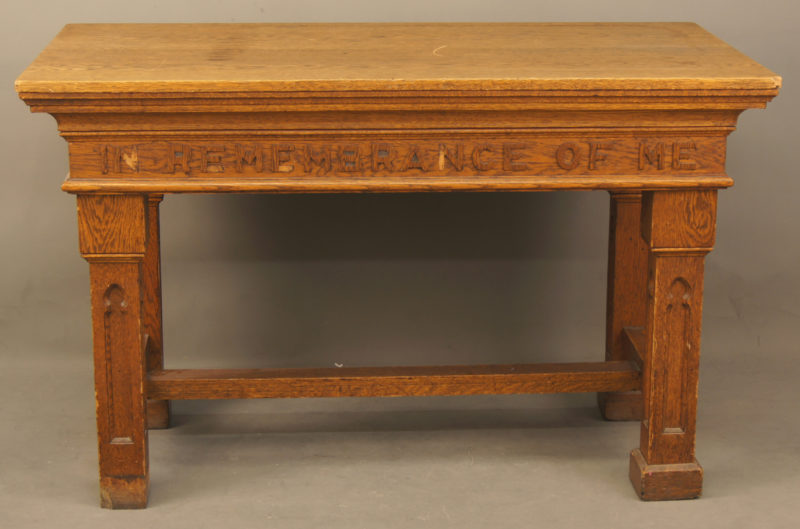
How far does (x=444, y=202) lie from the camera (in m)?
5.04

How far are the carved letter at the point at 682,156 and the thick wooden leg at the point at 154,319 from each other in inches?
65.2

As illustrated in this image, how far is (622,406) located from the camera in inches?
180

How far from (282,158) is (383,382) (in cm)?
88

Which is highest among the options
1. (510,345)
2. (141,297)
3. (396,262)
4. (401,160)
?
(401,160)

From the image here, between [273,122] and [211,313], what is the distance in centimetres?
167

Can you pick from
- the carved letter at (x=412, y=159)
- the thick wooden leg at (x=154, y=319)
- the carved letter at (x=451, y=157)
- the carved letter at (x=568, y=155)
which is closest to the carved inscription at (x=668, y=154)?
the carved letter at (x=568, y=155)

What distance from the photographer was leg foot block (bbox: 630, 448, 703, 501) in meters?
3.94

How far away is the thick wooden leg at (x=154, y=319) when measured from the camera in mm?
4406

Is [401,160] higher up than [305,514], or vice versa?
[401,160]

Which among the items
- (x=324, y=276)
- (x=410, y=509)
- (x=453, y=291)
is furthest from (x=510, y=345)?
(x=410, y=509)

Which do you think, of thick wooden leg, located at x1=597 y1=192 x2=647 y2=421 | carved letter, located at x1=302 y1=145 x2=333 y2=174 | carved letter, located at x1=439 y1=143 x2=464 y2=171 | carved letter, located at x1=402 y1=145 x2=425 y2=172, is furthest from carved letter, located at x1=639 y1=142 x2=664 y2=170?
carved letter, located at x1=302 y1=145 x2=333 y2=174

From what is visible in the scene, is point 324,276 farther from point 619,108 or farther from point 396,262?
point 619,108

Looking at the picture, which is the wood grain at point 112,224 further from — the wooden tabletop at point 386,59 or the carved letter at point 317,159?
the carved letter at point 317,159

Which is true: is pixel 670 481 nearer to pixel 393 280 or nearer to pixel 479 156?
pixel 479 156
